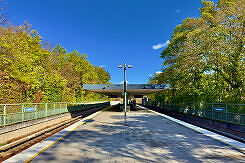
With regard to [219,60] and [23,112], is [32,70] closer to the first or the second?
[23,112]

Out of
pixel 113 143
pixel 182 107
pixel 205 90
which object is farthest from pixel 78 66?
pixel 113 143

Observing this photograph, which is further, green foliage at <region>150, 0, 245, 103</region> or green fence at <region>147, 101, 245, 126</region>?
green foliage at <region>150, 0, 245, 103</region>

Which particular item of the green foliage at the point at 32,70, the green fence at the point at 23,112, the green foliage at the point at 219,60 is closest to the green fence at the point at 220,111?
the green foliage at the point at 219,60

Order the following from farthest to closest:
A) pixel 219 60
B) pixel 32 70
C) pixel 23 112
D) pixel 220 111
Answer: pixel 32 70
pixel 219 60
pixel 220 111
pixel 23 112

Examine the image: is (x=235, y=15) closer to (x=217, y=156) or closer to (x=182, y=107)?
(x=182, y=107)

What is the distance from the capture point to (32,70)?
25.2m

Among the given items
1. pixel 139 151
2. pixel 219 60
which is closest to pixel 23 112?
pixel 139 151

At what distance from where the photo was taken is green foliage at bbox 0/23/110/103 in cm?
1639

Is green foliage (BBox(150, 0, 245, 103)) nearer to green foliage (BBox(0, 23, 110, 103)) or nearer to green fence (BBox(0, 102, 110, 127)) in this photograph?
green fence (BBox(0, 102, 110, 127))

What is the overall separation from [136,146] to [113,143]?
1.15 metres

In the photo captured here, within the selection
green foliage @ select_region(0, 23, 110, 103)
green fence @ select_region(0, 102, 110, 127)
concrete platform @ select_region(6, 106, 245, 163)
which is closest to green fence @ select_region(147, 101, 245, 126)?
concrete platform @ select_region(6, 106, 245, 163)

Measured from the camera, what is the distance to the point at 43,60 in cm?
2964

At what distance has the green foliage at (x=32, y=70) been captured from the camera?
53.8ft

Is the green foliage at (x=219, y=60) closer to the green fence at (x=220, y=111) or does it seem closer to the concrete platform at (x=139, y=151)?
the green fence at (x=220, y=111)
